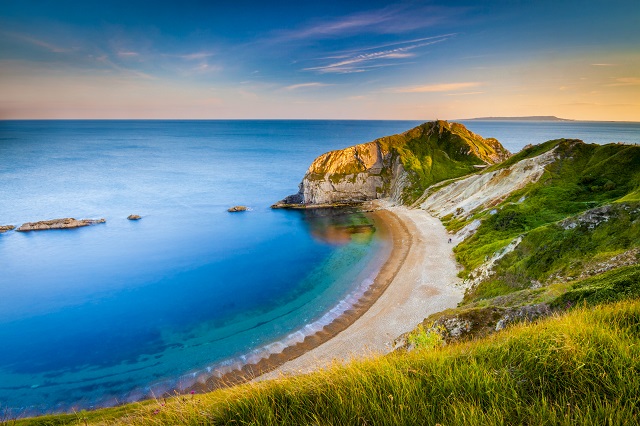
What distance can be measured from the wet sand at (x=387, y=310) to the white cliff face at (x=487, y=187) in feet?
43.8

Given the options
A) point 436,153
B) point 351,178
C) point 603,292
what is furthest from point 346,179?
point 603,292

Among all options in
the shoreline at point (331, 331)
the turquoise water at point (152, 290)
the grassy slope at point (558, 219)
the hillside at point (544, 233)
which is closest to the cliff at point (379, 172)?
the turquoise water at point (152, 290)

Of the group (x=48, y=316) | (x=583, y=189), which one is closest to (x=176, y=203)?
(x=48, y=316)

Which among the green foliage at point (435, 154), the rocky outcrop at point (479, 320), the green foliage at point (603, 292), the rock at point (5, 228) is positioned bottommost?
the rock at point (5, 228)

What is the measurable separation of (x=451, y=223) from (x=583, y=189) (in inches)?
910

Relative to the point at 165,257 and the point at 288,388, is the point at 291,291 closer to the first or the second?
the point at 165,257

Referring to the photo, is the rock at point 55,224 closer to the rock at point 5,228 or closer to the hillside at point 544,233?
the rock at point 5,228

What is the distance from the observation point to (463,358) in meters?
5.12

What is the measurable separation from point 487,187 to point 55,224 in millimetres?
111940

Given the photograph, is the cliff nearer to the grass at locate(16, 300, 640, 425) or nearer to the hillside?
the hillside

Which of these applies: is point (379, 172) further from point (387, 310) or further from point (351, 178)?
point (387, 310)

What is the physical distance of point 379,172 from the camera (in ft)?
359

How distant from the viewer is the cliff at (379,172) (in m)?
104

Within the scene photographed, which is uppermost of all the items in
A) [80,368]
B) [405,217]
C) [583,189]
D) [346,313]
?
[583,189]
